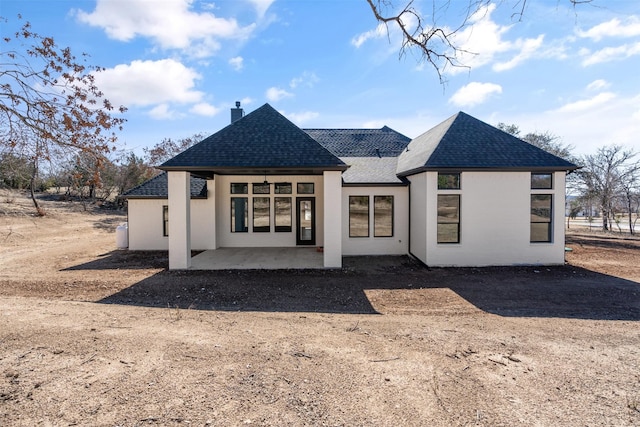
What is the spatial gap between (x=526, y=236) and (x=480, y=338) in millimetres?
7464

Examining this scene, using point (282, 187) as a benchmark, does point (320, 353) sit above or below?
below

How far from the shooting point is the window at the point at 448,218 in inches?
415

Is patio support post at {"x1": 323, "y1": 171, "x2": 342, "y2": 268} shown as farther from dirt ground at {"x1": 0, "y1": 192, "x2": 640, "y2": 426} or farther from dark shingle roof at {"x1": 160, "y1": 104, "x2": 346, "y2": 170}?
dirt ground at {"x1": 0, "y1": 192, "x2": 640, "y2": 426}

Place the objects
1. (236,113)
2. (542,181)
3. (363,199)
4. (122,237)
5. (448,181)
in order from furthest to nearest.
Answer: (236,113), (122,237), (363,199), (542,181), (448,181)

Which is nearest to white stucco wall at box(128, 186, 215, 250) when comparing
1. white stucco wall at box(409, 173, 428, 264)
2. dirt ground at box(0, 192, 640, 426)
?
dirt ground at box(0, 192, 640, 426)

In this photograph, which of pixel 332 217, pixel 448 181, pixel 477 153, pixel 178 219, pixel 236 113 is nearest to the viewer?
pixel 178 219

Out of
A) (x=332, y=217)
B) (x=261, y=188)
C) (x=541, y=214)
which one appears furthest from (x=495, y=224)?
(x=261, y=188)

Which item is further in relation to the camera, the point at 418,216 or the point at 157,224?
the point at 157,224

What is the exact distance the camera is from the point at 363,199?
1247 cm

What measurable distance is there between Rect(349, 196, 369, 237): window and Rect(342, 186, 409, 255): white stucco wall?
0.12 meters

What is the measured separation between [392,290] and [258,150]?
589 centimetres

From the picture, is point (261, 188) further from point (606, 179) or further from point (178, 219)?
point (606, 179)

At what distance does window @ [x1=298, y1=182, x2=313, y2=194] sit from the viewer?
14.0 meters

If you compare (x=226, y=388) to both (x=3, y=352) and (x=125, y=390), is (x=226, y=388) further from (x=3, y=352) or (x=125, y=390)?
(x=3, y=352)
